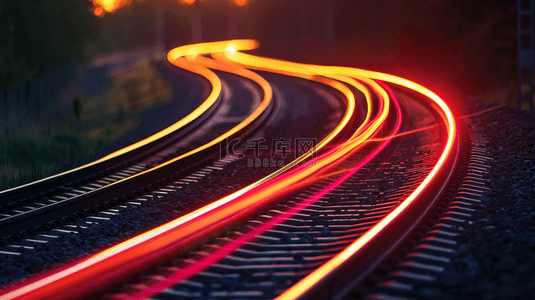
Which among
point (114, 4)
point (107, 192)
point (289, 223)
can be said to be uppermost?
point (114, 4)

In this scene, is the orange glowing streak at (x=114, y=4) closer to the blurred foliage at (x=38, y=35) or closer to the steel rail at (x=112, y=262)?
the blurred foliage at (x=38, y=35)

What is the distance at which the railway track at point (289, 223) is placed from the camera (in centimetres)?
402

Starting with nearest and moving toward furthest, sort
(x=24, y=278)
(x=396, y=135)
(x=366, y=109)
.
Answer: (x=24, y=278) → (x=396, y=135) → (x=366, y=109)

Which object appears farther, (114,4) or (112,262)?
(114,4)

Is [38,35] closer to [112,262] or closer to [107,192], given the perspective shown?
[107,192]

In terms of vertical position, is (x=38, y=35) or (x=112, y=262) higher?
(x=38, y=35)

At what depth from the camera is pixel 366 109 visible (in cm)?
1361

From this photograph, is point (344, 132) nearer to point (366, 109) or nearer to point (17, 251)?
point (366, 109)

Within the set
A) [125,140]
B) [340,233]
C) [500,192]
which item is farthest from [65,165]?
[500,192]

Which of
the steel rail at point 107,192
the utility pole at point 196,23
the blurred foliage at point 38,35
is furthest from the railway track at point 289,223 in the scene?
the utility pole at point 196,23

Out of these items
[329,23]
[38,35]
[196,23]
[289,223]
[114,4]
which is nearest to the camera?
[289,223]

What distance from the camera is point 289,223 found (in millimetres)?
5809

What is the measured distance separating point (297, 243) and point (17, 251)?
2905 millimetres

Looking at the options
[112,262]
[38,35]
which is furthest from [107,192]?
[38,35]
